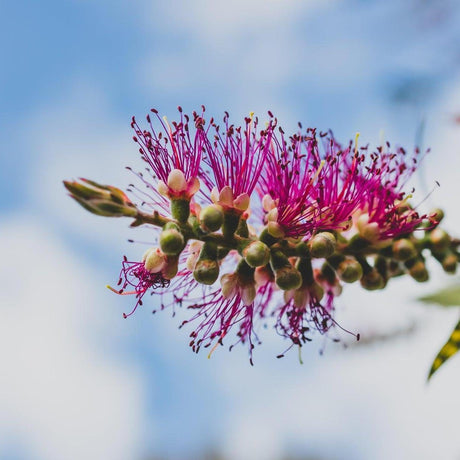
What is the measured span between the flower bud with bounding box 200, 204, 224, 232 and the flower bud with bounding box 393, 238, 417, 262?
88 cm

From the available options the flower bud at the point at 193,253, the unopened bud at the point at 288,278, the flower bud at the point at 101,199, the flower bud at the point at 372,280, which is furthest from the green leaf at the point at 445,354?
the flower bud at the point at 101,199

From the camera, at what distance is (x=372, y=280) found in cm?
301

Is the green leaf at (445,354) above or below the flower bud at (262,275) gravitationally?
below

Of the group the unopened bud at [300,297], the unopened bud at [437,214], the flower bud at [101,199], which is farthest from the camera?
the unopened bud at [437,214]

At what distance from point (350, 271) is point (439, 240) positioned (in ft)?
1.87

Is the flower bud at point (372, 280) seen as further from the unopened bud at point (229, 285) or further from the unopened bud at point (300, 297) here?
the unopened bud at point (229, 285)

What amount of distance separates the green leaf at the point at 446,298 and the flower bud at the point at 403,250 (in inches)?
8.1

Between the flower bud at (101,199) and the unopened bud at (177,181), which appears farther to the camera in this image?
the unopened bud at (177,181)

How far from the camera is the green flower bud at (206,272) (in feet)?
8.56

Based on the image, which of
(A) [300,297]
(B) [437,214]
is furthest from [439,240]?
(A) [300,297]

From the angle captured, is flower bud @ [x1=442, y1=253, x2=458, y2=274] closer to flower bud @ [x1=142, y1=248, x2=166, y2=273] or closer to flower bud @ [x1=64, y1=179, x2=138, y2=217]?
flower bud @ [x1=142, y1=248, x2=166, y2=273]

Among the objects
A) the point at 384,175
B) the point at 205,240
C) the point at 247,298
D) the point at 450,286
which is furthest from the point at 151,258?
the point at 450,286

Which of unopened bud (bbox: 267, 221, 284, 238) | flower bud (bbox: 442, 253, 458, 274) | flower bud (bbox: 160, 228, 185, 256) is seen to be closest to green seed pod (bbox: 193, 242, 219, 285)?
flower bud (bbox: 160, 228, 185, 256)

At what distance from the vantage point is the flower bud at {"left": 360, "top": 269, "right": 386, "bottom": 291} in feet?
9.87
